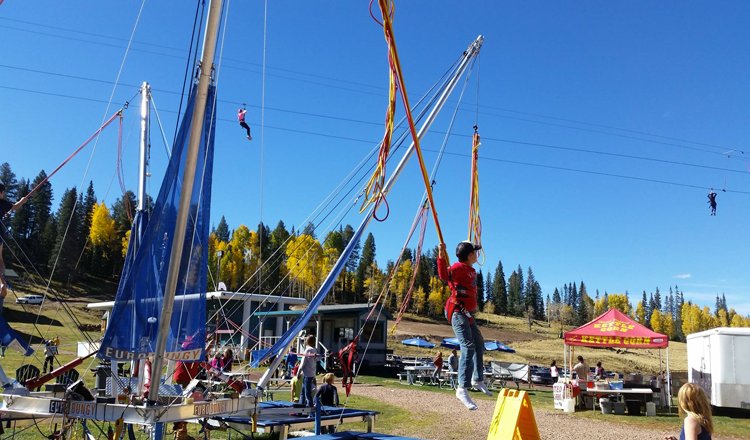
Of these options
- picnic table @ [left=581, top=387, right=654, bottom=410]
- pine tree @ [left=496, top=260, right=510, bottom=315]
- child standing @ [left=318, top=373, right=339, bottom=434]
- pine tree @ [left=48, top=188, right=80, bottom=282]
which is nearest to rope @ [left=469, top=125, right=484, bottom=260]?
child standing @ [left=318, top=373, right=339, bottom=434]

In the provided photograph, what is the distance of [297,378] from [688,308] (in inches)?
8292

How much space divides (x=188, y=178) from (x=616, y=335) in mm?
18799

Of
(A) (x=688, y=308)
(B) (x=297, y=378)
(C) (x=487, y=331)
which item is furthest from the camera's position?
(A) (x=688, y=308)

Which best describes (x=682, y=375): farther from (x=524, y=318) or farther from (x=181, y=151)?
(x=524, y=318)

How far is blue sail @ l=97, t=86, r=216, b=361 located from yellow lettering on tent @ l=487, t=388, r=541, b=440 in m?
3.87

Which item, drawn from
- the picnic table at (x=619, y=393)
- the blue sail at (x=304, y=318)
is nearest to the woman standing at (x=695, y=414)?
the blue sail at (x=304, y=318)

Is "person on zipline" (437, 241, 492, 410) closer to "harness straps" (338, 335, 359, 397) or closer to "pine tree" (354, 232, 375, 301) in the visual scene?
"harness straps" (338, 335, 359, 397)

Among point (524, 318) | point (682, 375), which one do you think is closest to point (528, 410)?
point (682, 375)

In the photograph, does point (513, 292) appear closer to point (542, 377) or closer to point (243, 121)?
point (542, 377)

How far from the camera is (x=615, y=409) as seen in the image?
18312 millimetres

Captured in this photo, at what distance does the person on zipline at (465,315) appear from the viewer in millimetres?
6422

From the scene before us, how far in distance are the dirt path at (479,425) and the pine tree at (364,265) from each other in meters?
98.1

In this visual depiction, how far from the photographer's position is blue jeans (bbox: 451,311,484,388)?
641cm

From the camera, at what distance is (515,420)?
665 cm
